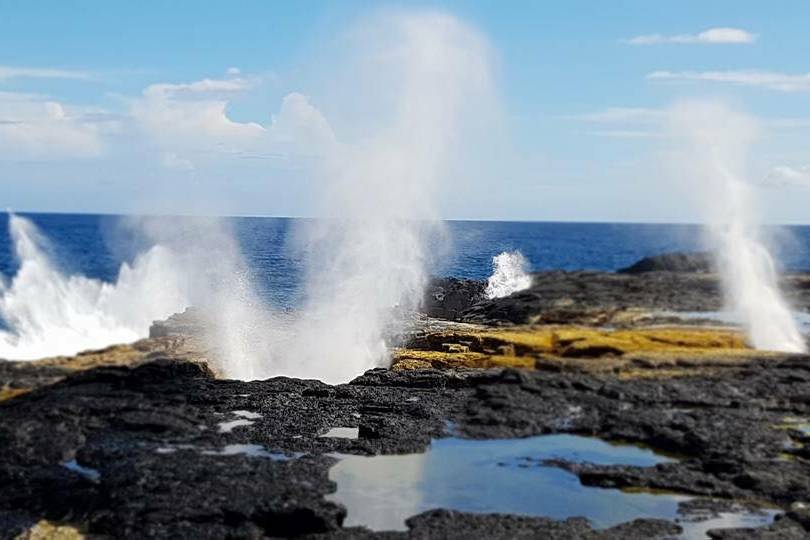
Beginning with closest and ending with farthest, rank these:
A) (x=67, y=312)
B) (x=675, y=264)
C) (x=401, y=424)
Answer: (x=401, y=424)
(x=67, y=312)
(x=675, y=264)

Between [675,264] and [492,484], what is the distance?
33808 mm

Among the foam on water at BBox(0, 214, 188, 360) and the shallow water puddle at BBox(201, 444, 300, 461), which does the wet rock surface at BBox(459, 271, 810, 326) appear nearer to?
the foam on water at BBox(0, 214, 188, 360)

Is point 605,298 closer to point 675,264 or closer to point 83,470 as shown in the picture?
point 675,264

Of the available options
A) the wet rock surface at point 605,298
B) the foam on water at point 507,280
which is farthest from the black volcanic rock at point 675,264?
the foam on water at point 507,280

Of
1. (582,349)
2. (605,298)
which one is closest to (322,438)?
(582,349)

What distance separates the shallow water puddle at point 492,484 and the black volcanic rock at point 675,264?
2652cm

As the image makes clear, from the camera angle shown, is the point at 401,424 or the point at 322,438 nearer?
the point at 322,438

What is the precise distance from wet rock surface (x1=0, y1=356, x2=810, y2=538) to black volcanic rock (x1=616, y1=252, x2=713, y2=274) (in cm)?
1690

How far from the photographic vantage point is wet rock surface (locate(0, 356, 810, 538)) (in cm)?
2038

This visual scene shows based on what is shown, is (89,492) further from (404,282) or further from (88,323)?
(404,282)

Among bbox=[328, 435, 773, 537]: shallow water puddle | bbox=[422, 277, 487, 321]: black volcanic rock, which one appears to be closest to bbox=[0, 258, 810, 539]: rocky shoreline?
bbox=[328, 435, 773, 537]: shallow water puddle

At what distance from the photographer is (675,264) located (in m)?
54.2

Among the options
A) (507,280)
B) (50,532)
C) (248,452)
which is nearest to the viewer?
(50,532)

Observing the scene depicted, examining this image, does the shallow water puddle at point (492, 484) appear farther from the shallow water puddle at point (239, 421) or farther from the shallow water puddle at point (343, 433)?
the shallow water puddle at point (239, 421)
